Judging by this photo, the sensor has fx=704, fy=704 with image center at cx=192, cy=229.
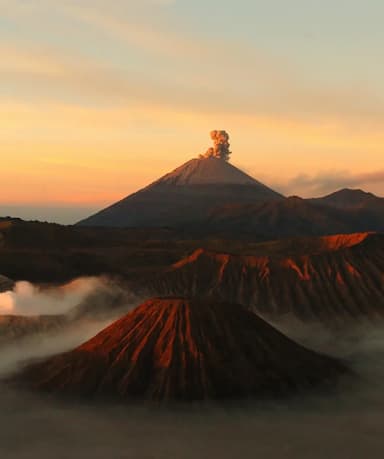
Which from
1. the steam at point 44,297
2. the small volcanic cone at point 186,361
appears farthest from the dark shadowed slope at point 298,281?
the small volcanic cone at point 186,361

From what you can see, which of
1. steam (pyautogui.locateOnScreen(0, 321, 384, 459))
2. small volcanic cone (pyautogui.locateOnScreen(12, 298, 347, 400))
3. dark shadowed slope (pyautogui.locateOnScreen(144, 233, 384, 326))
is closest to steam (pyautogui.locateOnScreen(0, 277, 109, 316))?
dark shadowed slope (pyautogui.locateOnScreen(144, 233, 384, 326))

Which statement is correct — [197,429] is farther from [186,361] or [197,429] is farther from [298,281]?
[298,281]

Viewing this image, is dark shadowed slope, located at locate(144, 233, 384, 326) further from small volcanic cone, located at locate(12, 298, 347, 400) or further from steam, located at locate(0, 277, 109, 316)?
small volcanic cone, located at locate(12, 298, 347, 400)

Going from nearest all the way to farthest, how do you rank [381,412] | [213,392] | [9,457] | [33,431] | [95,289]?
[9,457]
[33,431]
[381,412]
[213,392]
[95,289]

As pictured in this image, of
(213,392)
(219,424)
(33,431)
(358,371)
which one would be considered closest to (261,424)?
(219,424)

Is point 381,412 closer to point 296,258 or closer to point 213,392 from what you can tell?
point 213,392

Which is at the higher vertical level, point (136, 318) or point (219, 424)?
point (136, 318)

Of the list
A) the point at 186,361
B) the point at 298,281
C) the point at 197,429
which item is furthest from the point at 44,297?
the point at 197,429
